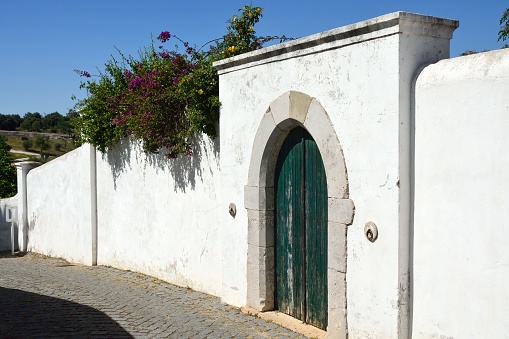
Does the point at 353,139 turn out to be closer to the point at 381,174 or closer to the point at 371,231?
the point at 381,174

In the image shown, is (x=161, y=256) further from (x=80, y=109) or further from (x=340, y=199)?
(x=340, y=199)

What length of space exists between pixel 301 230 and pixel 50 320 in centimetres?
321

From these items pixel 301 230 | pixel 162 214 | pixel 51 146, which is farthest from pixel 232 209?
pixel 51 146

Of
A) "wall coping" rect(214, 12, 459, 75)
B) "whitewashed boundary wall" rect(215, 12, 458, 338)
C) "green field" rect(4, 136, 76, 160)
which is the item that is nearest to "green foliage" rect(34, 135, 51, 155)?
"green field" rect(4, 136, 76, 160)

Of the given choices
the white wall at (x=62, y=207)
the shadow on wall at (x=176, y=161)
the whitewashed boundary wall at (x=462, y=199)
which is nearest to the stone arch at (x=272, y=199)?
the whitewashed boundary wall at (x=462, y=199)

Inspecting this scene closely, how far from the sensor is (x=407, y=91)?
184 inches

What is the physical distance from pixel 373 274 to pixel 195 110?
360 centimetres

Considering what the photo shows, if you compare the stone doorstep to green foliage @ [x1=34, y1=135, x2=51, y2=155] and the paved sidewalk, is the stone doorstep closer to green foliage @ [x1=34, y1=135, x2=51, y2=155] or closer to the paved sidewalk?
the paved sidewalk

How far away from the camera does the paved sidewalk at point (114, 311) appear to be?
19.9 feet

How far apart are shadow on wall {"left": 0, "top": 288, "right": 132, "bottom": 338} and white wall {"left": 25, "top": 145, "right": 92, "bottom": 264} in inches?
140

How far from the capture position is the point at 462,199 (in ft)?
14.0

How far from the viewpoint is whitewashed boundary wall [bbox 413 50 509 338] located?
4.02m

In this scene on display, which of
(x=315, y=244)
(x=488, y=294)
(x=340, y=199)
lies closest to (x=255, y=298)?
(x=315, y=244)

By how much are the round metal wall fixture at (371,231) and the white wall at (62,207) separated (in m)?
7.66
